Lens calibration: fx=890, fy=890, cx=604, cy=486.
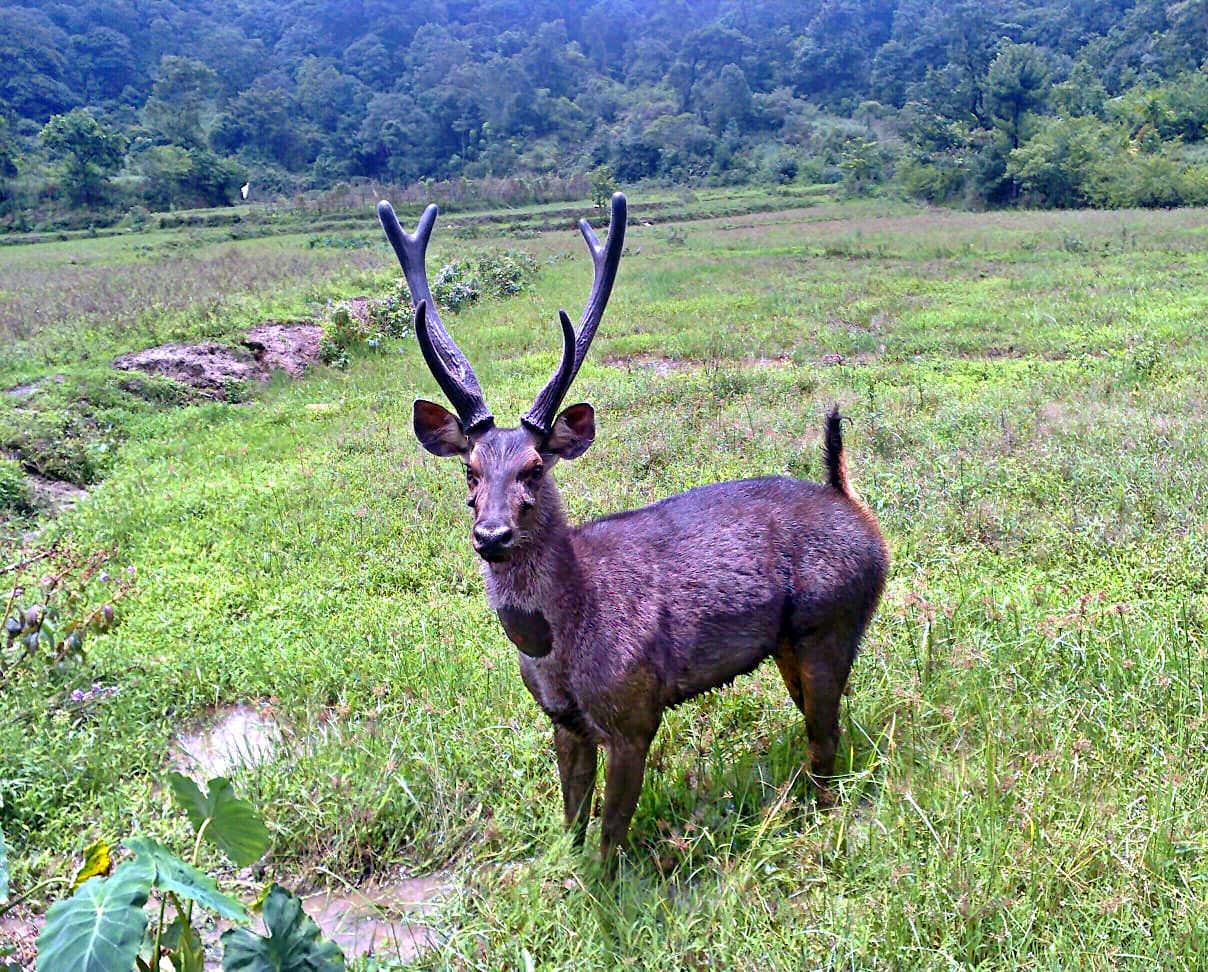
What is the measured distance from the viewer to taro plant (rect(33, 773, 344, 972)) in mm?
1487

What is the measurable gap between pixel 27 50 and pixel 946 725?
69.3 m

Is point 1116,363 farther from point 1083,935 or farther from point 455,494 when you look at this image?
point 1083,935

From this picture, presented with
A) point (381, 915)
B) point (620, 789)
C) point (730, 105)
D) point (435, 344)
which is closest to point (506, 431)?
point (435, 344)

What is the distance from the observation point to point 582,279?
18.5 m

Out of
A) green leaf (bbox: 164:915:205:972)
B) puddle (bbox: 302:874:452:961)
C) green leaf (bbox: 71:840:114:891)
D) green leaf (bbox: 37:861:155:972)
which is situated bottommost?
puddle (bbox: 302:874:452:961)

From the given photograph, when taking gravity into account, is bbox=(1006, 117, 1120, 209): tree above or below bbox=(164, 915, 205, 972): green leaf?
below

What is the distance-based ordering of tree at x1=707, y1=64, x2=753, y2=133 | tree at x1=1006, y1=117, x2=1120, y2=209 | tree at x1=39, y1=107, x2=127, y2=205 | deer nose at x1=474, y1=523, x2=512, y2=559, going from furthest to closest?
tree at x1=707, y1=64, x2=753, y2=133 → tree at x1=39, y1=107, x2=127, y2=205 → tree at x1=1006, y1=117, x2=1120, y2=209 → deer nose at x1=474, y1=523, x2=512, y2=559

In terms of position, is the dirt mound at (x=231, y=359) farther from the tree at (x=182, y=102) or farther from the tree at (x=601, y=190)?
the tree at (x=182, y=102)

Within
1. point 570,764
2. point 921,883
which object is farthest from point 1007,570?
point 570,764

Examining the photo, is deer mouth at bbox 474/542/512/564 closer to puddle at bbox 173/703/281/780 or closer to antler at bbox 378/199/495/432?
antler at bbox 378/199/495/432

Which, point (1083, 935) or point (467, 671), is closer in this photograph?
point (1083, 935)

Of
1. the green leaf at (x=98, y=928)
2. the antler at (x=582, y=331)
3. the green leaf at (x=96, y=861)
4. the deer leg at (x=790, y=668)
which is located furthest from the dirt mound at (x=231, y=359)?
the green leaf at (x=98, y=928)

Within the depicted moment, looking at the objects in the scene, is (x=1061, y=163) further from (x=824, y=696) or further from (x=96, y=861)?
(x=96, y=861)

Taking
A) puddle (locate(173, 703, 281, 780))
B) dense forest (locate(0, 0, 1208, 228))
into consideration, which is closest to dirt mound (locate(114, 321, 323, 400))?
puddle (locate(173, 703, 281, 780))
